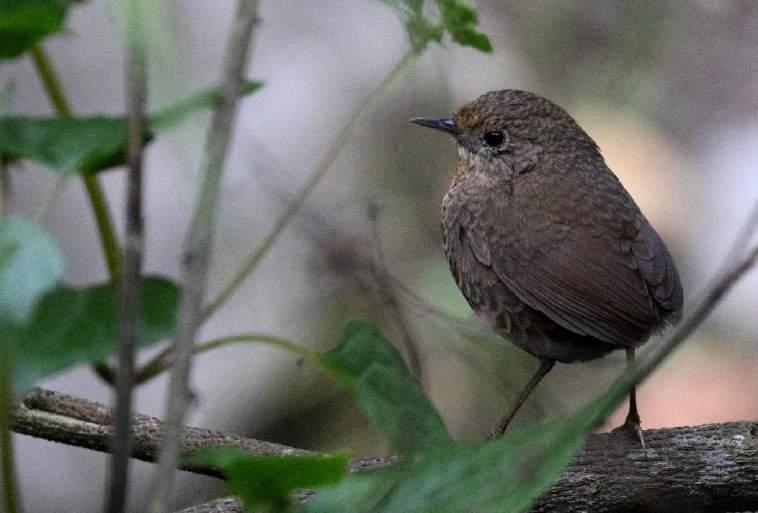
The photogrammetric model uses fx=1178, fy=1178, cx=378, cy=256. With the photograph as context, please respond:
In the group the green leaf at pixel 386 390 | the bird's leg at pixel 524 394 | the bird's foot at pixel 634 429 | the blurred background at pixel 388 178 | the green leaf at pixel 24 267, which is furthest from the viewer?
the blurred background at pixel 388 178

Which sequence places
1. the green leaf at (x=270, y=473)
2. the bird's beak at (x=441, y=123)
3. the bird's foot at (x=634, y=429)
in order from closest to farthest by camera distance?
the green leaf at (x=270, y=473) < the bird's foot at (x=634, y=429) < the bird's beak at (x=441, y=123)

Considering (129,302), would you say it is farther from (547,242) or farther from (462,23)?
(547,242)

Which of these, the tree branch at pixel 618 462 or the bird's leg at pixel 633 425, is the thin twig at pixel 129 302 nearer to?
the tree branch at pixel 618 462

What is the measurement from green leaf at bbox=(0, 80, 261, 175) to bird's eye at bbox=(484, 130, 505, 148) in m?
2.48

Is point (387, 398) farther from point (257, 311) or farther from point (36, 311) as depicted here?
point (257, 311)

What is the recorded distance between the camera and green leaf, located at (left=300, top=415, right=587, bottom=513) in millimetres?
916

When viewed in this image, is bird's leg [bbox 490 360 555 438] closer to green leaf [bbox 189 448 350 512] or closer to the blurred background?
the blurred background

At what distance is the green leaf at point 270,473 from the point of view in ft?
3.13

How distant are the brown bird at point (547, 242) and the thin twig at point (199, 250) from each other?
1944 millimetres

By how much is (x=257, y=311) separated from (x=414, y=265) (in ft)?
2.41

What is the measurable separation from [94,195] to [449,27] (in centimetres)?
81

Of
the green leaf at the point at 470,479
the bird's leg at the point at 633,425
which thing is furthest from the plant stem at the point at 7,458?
the bird's leg at the point at 633,425

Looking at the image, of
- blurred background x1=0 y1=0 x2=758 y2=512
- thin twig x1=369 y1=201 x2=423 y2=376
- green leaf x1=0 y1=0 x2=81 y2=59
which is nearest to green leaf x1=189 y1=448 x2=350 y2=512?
green leaf x1=0 y1=0 x2=81 y2=59

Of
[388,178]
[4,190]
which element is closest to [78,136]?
[4,190]
